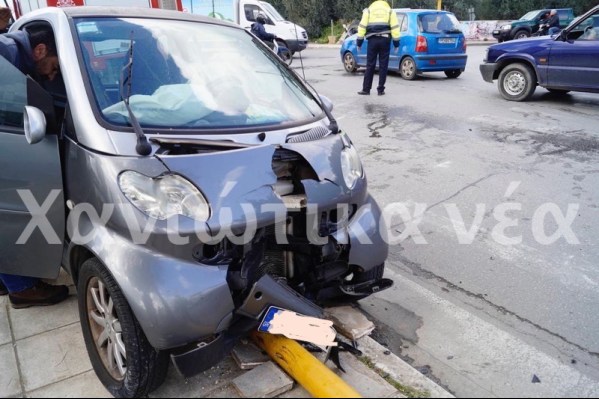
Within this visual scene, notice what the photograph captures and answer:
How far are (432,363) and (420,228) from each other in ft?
6.08

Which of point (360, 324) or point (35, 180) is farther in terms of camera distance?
point (360, 324)

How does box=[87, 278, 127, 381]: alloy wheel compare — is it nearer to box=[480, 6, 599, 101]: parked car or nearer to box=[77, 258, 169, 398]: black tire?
box=[77, 258, 169, 398]: black tire

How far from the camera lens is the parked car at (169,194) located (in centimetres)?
223

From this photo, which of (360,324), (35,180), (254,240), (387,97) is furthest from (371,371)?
(387,97)

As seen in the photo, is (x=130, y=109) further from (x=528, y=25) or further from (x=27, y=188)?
(x=528, y=25)

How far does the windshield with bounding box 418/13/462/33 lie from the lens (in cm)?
1185

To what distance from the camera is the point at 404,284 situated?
366cm

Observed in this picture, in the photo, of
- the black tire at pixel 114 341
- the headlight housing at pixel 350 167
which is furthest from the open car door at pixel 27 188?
the headlight housing at pixel 350 167

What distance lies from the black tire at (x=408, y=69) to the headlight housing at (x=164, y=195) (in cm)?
1088

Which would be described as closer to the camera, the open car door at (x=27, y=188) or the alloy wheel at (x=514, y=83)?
the open car door at (x=27, y=188)

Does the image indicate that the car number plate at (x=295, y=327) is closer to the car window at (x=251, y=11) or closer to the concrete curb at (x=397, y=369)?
the concrete curb at (x=397, y=369)

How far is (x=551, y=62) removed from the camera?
898 cm

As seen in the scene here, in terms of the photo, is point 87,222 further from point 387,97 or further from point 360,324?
point 387,97

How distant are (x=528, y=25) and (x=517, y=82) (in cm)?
1784
